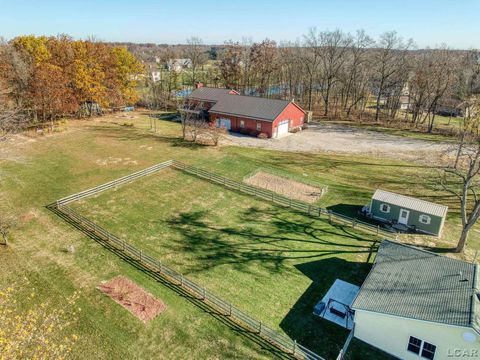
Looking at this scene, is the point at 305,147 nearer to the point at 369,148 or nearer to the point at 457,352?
the point at 369,148

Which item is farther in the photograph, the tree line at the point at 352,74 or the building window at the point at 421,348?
the tree line at the point at 352,74

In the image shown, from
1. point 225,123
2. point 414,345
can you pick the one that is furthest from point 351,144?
point 414,345

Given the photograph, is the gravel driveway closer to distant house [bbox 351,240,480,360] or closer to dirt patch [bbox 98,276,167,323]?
distant house [bbox 351,240,480,360]

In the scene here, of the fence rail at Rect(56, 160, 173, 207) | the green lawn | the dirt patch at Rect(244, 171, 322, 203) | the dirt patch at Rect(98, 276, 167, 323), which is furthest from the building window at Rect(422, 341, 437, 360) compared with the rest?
the fence rail at Rect(56, 160, 173, 207)

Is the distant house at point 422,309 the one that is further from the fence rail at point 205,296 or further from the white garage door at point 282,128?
the white garage door at point 282,128

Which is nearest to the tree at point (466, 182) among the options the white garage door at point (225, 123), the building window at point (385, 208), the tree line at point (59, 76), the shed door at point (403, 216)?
the shed door at point (403, 216)

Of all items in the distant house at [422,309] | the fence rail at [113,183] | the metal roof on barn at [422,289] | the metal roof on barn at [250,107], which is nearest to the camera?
the distant house at [422,309]

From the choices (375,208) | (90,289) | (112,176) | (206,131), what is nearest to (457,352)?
(375,208)
